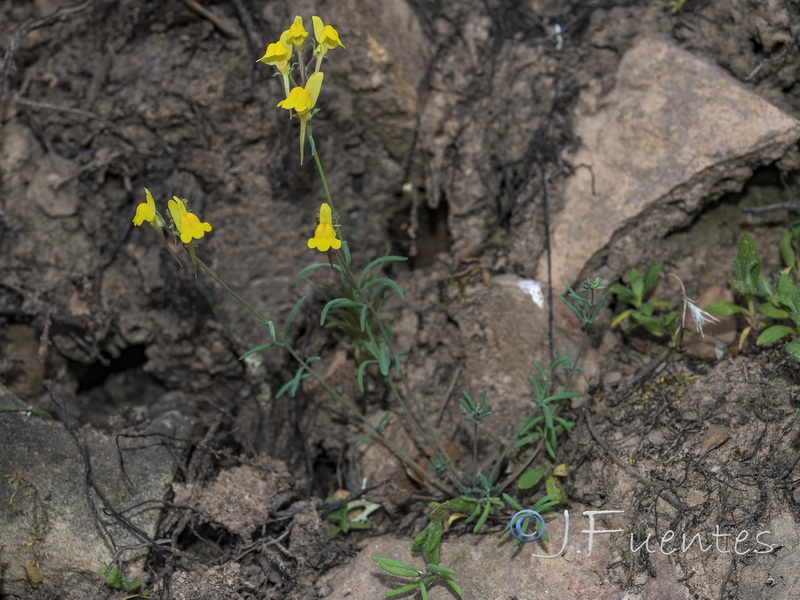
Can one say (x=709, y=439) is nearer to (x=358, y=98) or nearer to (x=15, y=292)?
(x=358, y=98)

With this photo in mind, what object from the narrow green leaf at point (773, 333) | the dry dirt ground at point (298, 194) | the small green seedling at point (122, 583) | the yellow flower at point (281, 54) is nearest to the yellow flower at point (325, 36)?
the yellow flower at point (281, 54)

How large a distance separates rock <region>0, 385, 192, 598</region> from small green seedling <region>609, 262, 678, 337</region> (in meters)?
1.96

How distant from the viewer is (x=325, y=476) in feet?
11.2

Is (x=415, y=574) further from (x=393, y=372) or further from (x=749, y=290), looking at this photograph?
(x=749, y=290)

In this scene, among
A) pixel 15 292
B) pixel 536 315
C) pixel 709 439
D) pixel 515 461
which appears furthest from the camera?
pixel 15 292

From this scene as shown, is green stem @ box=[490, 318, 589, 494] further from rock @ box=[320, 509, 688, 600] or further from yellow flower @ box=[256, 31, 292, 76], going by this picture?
yellow flower @ box=[256, 31, 292, 76]

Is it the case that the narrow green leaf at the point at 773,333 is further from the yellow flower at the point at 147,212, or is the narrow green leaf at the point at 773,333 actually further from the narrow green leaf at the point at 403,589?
the yellow flower at the point at 147,212

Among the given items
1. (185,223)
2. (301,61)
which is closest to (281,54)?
(301,61)

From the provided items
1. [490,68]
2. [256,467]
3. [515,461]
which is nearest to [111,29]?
[490,68]

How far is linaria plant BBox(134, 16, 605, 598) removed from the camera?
239 cm

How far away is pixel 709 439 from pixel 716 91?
5.19 ft

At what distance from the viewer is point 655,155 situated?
3.25 metres

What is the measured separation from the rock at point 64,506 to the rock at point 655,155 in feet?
6.45

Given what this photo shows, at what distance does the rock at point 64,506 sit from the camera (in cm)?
273
